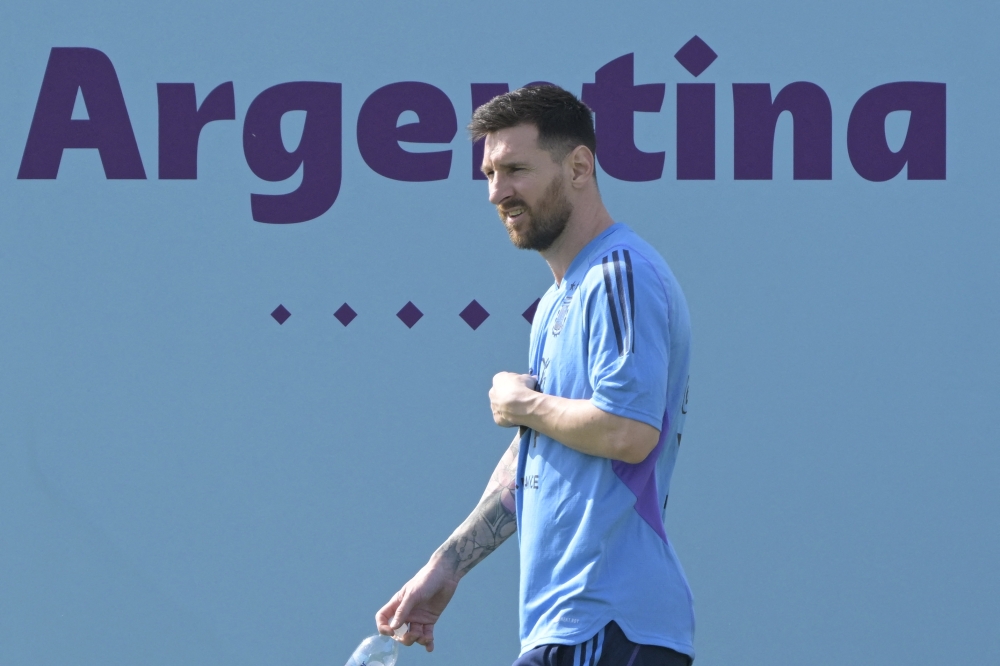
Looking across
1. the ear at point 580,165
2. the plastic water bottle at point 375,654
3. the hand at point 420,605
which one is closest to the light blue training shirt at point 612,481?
the ear at point 580,165

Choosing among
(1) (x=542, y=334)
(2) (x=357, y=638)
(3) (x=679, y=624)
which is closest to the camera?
(3) (x=679, y=624)

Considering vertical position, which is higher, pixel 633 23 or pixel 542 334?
pixel 633 23

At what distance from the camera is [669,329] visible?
1.94m

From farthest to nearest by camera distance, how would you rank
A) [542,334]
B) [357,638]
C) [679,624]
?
[357,638] < [542,334] < [679,624]

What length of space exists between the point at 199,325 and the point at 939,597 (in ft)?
6.97

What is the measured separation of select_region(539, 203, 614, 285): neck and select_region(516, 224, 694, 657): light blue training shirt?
5 centimetres

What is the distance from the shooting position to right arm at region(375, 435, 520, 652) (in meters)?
2.18

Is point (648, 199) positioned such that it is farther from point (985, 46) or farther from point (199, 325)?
point (199, 325)

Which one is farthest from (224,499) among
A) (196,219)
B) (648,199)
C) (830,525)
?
(830,525)

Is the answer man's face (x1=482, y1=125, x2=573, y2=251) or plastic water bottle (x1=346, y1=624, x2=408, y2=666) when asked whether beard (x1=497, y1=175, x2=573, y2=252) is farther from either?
plastic water bottle (x1=346, y1=624, x2=408, y2=666)

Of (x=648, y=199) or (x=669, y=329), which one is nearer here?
(x=669, y=329)

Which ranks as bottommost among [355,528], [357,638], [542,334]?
[357,638]

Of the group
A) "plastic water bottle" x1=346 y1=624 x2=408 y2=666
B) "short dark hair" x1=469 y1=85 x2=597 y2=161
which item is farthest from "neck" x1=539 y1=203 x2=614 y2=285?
"plastic water bottle" x1=346 y1=624 x2=408 y2=666

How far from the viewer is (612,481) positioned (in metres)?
1.90
